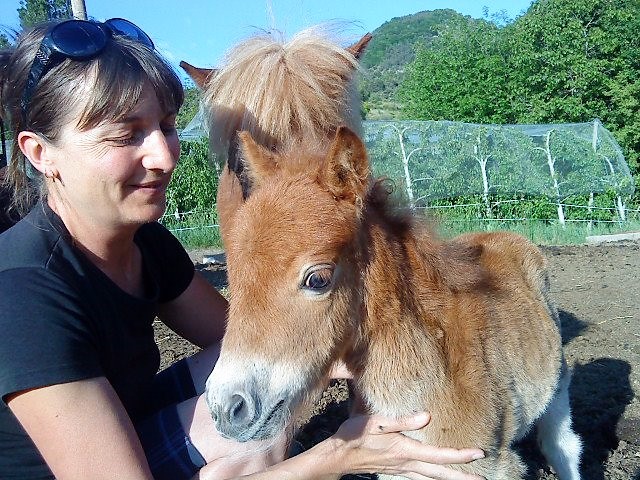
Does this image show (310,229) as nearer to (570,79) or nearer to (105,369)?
(105,369)

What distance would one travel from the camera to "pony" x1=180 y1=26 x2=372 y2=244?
295 cm

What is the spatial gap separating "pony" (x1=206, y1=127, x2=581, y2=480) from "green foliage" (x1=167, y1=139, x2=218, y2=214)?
1200 cm

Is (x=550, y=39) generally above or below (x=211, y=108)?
above

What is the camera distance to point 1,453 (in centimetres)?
200

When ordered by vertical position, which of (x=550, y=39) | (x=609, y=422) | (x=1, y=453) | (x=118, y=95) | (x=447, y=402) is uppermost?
(x=550, y=39)

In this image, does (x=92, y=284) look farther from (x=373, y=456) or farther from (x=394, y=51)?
(x=394, y=51)

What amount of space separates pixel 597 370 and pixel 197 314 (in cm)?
325

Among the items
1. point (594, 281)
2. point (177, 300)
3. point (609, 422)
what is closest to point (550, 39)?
point (594, 281)

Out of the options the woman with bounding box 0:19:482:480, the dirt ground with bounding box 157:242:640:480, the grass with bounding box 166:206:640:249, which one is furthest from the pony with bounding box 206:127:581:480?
the grass with bounding box 166:206:640:249

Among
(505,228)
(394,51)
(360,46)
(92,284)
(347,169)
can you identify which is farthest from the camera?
(394,51)

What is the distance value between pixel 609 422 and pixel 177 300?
115 inches

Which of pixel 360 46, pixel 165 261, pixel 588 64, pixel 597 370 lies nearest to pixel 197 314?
pixel 165 261

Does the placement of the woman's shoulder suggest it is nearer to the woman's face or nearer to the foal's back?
the woman's face

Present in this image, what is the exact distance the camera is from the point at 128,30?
2.19 meters
